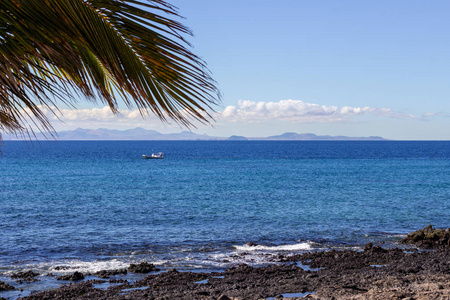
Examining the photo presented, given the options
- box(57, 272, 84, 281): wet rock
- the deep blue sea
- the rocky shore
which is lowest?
the deep blue sea

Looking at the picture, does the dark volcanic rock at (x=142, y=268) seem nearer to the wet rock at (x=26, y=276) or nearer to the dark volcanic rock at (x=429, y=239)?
the wet rock at (x=26, y=276)

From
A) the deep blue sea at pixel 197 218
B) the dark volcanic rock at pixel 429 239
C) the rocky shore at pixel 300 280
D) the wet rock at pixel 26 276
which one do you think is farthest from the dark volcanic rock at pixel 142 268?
the dark volcanic rock at pixel 429 239

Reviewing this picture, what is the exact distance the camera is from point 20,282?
17.3m

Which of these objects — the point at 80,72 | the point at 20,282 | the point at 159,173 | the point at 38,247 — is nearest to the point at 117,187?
the point at 159,173

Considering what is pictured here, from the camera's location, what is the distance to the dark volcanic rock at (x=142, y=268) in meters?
18.4

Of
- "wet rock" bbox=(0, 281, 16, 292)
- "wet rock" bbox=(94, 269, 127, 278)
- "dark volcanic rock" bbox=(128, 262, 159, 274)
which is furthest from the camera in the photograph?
"dark volcanic rock" bbox=(128, 262, 159, 274)

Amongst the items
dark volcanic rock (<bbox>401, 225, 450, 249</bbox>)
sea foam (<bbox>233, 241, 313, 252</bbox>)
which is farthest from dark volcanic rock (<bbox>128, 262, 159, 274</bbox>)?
dark volcanic rock (<bbox>401, 225, 450, 249</bbox>)

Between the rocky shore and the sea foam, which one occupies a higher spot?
the rocky shore

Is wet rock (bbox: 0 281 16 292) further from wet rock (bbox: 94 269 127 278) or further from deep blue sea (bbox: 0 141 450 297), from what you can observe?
wet rock (bbox: 94 269 127 278)

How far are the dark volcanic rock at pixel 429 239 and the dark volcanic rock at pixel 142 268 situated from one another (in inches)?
531

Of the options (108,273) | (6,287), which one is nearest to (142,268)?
(108,273)

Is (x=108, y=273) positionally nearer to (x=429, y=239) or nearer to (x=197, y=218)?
(x=197, y=218)

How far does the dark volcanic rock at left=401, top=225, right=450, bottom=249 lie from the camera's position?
22.8m

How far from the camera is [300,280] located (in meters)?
16.0
